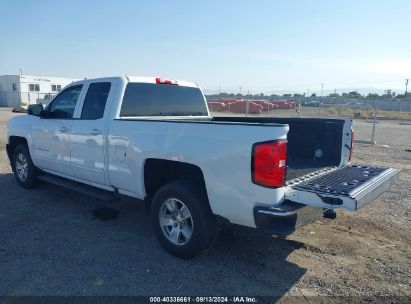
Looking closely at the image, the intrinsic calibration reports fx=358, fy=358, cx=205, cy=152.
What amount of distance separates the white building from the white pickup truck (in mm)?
41284

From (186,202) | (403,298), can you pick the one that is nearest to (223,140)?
(186,202)

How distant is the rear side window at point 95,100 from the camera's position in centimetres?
498

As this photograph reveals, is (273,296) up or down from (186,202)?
down

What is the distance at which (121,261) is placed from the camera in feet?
13.2

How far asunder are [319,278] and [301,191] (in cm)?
106

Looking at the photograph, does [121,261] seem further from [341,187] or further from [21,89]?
[21,89]

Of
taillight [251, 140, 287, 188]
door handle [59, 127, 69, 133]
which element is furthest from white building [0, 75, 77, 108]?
taillight [251, 140, 287, 188]

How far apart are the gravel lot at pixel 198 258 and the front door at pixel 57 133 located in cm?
74

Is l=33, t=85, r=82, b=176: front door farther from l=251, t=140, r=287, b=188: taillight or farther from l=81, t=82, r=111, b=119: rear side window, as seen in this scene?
l=251, t=140, r=287, b=188: taillight

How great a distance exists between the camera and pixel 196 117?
5.90m

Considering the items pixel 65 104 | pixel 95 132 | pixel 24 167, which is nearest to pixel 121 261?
pixel 95 132

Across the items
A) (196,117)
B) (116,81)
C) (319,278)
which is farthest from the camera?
(196,117)

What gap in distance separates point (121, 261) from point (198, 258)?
87 cm

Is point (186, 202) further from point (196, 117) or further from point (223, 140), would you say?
point (196, 117)
